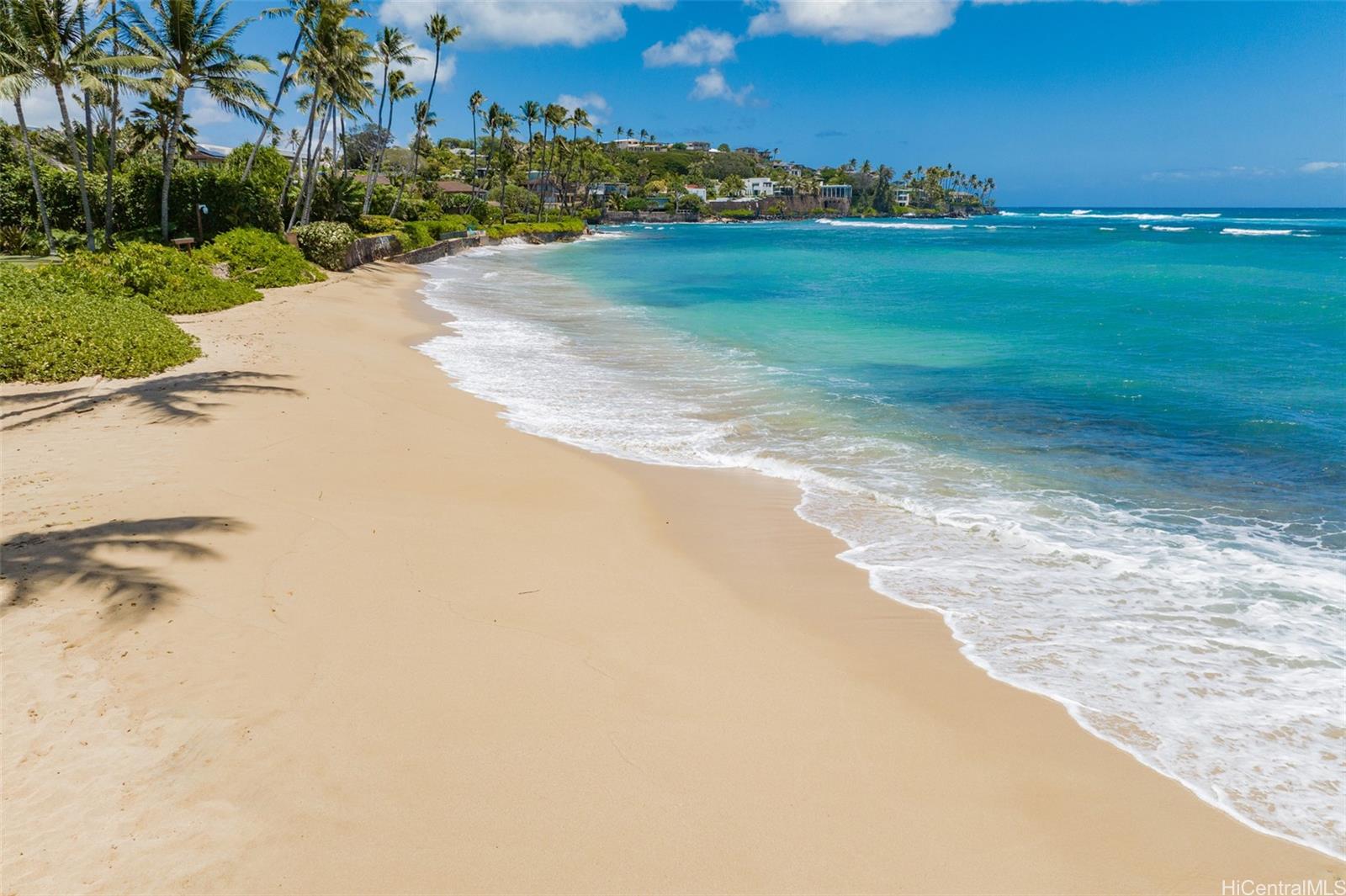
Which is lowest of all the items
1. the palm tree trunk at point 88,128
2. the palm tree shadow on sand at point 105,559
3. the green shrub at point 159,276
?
the palm tree shadow on sand at point 105,559

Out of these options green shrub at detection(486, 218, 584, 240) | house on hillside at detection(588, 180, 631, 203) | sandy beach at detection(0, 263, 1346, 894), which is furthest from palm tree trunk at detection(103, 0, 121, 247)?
house on hillside at detection(588, 180, 631, 203)

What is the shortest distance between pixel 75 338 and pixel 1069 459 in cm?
1600

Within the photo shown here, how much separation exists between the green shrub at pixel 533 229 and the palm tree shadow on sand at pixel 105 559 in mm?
66069

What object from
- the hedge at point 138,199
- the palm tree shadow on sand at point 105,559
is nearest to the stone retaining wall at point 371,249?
the hedge at point 138,199

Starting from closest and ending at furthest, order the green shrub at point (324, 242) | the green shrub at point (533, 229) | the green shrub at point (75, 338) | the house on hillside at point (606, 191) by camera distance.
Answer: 1. the green shrub at point (75, 338)
2. the green shrub at point (324, 242)
3. the green shrub at point (533, 229)
4. the house on hillside at point (606, 191)

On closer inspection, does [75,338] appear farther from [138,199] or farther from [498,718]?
[138,199]

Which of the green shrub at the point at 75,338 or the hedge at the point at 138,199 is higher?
the hedge at the point at 138,199

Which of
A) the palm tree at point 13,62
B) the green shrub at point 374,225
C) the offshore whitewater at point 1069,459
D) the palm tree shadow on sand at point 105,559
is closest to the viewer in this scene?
the offshore whitewater at point 1069,459

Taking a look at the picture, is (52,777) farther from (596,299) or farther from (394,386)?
(596,299)

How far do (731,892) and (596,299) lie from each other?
3011 cm

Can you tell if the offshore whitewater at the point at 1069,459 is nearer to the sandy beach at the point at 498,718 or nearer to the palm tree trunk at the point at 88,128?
the sandy beach at the point at 498,718

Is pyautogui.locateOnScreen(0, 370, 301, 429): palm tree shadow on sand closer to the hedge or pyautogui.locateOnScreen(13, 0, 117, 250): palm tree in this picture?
pyautogui.locateOnScreen(13, 0, 117, 250): palm tree

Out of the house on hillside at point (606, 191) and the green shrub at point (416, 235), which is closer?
the green shrub at point (416, 235)

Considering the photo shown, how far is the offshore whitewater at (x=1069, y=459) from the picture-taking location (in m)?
5.25
